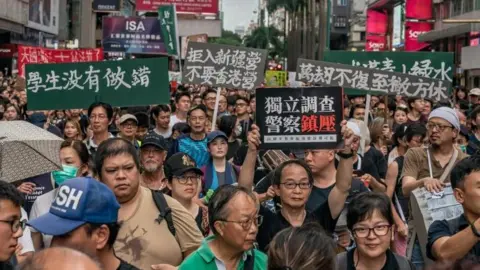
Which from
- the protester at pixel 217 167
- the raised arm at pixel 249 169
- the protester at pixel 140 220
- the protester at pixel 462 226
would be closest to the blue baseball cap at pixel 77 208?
the protester at pixel 140 220

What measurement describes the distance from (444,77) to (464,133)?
2.25 m

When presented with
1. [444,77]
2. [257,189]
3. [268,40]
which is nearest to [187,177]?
[257,189]

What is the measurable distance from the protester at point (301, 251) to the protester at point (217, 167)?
490 cm

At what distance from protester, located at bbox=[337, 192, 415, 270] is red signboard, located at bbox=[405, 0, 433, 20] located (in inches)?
2306

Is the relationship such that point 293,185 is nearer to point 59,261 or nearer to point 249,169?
point 249,169

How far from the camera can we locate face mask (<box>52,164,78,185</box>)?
7434 mm

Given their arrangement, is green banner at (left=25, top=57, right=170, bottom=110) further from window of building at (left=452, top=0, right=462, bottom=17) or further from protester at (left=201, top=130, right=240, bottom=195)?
window of building at (left=452, top=0, right=462, bottom=17)

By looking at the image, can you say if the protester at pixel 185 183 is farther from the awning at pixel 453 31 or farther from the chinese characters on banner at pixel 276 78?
the awning at pixel 453 31

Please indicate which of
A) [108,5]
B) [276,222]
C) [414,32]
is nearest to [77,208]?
[276,222]

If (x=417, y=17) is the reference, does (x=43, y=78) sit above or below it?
below

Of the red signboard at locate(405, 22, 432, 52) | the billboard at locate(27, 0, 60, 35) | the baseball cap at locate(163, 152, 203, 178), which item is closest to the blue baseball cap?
the baseball cap at locate(163, 152, 203, 178)

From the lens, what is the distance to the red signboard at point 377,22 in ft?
277

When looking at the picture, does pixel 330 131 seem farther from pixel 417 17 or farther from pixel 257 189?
pixel 417 17

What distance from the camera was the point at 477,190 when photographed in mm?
5172
